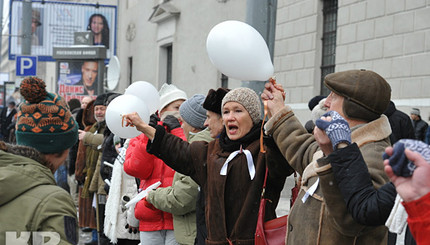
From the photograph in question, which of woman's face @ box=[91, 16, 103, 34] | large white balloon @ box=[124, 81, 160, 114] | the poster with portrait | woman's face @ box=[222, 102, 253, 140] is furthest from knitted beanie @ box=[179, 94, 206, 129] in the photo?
woman's face @ box=[91, 16, 103, 34]

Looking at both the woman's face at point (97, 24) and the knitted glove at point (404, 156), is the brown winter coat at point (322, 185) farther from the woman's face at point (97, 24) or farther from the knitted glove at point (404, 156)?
the woman's face at point (97, 24)

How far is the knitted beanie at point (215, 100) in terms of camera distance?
178 inches

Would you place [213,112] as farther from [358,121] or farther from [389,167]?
[389,167]

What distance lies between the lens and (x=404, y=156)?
1953mm

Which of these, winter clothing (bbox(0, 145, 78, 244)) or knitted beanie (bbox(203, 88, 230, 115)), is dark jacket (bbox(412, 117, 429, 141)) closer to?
knitted beanie (bbox(203, 88, 230, 115))

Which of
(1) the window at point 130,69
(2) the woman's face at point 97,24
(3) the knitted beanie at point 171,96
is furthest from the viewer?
(1) the window at point 130,69

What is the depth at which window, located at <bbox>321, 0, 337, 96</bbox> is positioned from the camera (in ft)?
46.5

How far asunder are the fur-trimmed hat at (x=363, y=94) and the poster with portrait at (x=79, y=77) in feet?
41.6

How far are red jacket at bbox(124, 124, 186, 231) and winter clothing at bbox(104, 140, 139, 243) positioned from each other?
26.4 inches

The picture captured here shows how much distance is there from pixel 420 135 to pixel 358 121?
9656mm

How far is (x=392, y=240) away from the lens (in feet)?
17.0

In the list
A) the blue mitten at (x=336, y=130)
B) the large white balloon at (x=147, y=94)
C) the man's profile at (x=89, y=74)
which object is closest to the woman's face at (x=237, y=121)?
the blue mitten at (x=336, y=130)

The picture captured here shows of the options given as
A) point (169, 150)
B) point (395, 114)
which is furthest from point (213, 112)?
point (395, 114)

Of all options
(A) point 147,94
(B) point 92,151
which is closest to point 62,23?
(B) point 92,151
